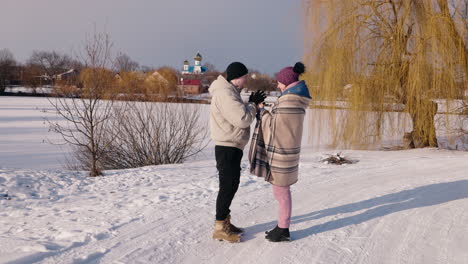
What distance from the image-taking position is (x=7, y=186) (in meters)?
5.48

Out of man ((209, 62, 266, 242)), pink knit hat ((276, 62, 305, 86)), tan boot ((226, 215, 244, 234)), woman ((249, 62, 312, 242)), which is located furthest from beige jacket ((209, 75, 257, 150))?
tan boot ((226, 215, 244, 234))

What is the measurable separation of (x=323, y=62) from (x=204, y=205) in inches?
264

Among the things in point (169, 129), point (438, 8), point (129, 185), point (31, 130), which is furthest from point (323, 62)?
point (31, 130)

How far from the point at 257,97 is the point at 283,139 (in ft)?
1.51

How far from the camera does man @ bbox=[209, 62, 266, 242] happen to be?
10.4 ft

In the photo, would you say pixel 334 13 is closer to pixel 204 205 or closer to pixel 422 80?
pixel 422 80

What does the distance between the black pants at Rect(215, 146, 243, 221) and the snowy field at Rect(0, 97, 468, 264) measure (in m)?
0.36

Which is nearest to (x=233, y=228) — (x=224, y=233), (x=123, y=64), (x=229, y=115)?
(x=224, y=233)

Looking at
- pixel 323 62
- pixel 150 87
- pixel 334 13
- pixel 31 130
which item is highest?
pixel 334 13

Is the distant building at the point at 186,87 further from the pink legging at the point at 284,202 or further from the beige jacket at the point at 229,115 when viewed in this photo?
the pink legging at the point at 284,202

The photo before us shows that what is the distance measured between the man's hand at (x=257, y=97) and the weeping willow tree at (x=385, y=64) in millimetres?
6782

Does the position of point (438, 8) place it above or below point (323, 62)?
above

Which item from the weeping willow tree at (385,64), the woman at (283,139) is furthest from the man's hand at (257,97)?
the weeping willow tree at (385,64)

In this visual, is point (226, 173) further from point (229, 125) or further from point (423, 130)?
point (423, 130)
